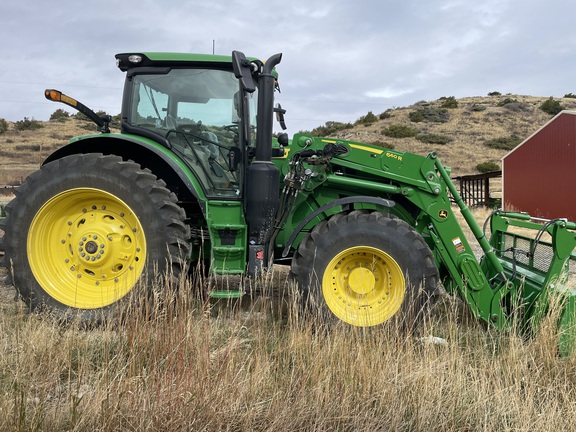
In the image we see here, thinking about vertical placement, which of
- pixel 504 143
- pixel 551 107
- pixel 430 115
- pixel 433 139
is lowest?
pixel 504 143

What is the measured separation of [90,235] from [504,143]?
144ft

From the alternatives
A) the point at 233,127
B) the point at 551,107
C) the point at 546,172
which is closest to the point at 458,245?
the point at 233,127

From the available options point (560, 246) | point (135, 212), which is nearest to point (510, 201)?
point (560, 246)

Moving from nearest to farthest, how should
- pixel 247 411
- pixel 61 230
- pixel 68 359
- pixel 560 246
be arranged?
1. pixel 247 411
2. pixel 68 359
3. pixel 560 246
4. pixel 61 230

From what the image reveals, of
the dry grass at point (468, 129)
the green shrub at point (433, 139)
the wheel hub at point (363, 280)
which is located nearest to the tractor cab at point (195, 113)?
the wheel hub at point (363, 280)

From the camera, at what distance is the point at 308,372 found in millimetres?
2564

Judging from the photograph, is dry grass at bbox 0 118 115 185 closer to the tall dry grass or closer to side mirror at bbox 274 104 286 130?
side mirror at bbox 274 104 286 130

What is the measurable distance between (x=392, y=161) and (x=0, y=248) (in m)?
3.46

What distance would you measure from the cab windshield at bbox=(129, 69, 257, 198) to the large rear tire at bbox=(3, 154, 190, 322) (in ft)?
2.02

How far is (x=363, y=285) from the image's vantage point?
12.8 feet

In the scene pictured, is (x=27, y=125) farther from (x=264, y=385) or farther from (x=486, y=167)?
(x=264, y=385)

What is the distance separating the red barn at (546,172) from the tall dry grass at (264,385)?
20625 millimetres

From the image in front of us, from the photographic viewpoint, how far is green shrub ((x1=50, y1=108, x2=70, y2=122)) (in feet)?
161

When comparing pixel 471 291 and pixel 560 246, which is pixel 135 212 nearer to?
pixel 471 291
